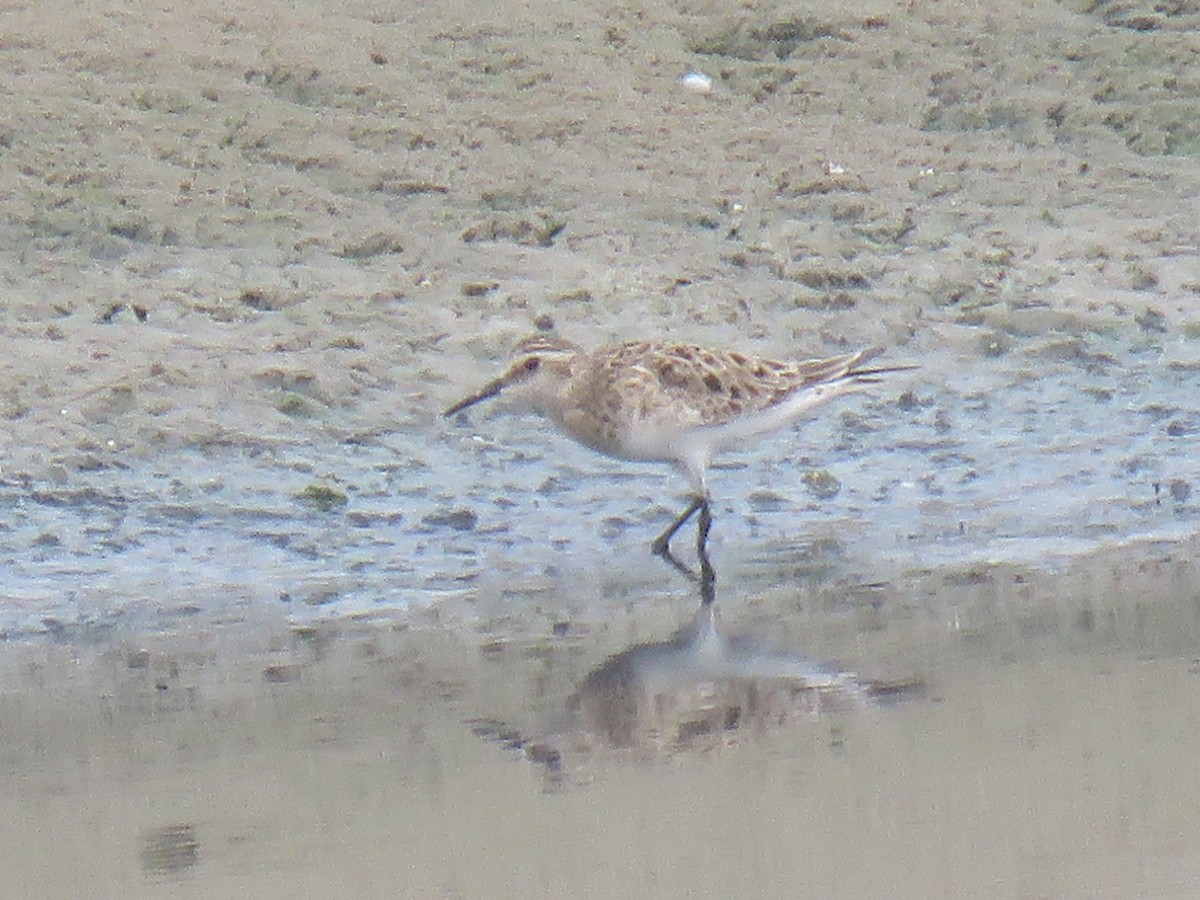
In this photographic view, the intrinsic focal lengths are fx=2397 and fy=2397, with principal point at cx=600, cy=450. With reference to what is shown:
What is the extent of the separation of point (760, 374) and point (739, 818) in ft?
10.4

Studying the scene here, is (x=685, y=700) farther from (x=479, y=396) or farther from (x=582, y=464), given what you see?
(x=582, y=464)

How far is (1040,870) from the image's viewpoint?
16.7 ft

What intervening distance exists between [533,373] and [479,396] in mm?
211

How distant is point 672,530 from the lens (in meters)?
8.09

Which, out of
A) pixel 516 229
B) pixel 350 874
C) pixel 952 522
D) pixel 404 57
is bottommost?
pixel 350 874

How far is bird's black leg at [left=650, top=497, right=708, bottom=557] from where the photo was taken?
810 cm

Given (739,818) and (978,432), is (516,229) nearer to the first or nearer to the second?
(978,432)

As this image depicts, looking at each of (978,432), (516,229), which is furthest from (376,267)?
(978,432)

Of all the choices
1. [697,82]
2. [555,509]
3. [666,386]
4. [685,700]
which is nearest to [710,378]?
[666,386]

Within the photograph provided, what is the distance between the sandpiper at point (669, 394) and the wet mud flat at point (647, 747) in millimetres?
836

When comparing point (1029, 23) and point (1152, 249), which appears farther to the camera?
point (1029, 23)

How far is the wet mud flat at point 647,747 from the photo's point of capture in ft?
17.1

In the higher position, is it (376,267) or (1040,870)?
(376,267)

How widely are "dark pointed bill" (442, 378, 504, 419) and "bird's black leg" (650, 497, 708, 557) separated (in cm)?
80
